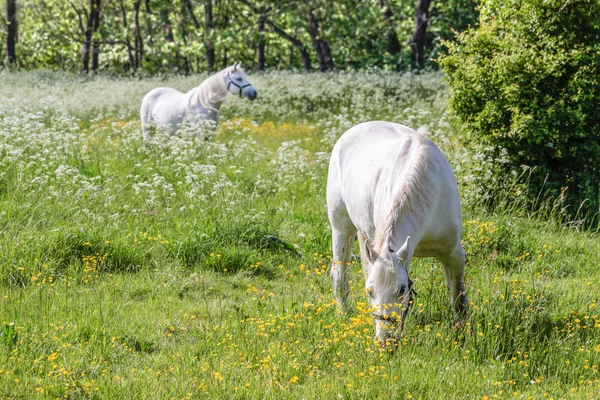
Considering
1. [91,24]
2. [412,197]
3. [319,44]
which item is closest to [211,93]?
[412,197]

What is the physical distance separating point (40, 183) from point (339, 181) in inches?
136

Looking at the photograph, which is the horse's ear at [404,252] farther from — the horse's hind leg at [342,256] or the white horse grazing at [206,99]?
the white horse grazing at [206,99]

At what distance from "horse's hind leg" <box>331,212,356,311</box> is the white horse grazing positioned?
5535mm

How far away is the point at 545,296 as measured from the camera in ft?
16.9

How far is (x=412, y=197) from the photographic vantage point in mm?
Result: 4152

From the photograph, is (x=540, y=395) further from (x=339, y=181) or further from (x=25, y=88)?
(x=25, y=88)

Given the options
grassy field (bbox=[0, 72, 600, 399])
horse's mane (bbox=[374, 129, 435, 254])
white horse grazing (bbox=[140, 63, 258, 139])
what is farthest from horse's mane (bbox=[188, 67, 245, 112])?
horse's mane (bbox=[374, 129, 435, 254])

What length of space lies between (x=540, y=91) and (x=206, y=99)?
5528 mm

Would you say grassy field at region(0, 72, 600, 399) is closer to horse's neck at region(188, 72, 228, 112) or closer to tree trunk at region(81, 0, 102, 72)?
horse's neck at region(188, 72, 228, 112)

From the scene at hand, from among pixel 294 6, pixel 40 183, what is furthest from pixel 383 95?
pixel 40 183

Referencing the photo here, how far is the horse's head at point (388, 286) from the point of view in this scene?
377cm

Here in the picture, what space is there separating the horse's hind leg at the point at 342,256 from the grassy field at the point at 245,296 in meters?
0.15

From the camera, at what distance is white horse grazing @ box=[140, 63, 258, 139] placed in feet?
36.2

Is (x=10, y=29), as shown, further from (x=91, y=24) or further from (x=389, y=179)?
(x=389, y=179)
